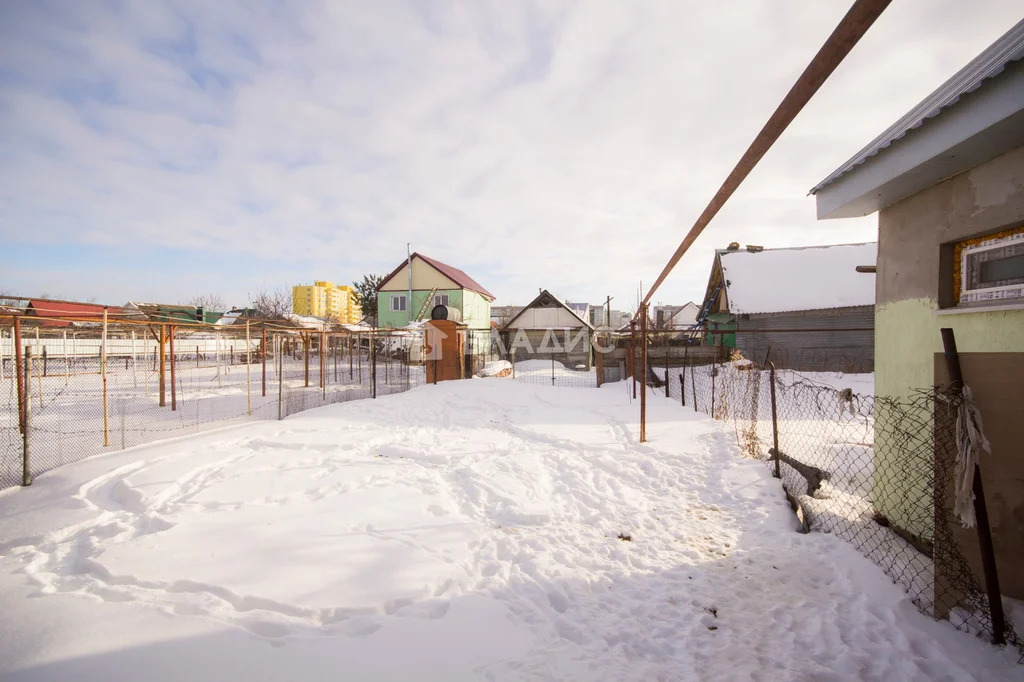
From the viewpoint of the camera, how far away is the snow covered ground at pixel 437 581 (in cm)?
253

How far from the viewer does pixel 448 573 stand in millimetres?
3451

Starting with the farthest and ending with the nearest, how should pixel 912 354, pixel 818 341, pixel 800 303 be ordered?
1. pixel 800 303
2. pixel 818 341
3. pixel 912 354

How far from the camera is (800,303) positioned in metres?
18.9

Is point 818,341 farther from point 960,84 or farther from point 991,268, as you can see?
point 960,84

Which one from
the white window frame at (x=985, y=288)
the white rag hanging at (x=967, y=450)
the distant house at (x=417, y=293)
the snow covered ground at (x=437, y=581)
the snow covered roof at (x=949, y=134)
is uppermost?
the distant house at (x=417, y=293)

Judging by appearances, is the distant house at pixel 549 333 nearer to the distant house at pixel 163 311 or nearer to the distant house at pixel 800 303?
the distant house at pixel 800 303

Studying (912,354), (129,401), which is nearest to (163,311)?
(129,401)

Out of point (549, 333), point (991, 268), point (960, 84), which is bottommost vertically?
point (549, 333)

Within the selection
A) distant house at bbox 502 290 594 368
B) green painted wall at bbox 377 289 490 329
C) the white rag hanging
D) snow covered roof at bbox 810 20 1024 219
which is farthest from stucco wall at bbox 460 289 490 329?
the white rag hanging

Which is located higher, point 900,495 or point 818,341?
point 818,341

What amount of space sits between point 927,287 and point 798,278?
19.2m

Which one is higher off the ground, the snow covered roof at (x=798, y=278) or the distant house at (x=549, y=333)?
the snow covered roof at (x=798, y=278)

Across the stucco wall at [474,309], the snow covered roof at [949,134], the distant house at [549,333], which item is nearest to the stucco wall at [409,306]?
the stucco wall at [474,309]


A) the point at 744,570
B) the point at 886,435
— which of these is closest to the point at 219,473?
the point at 744,570
